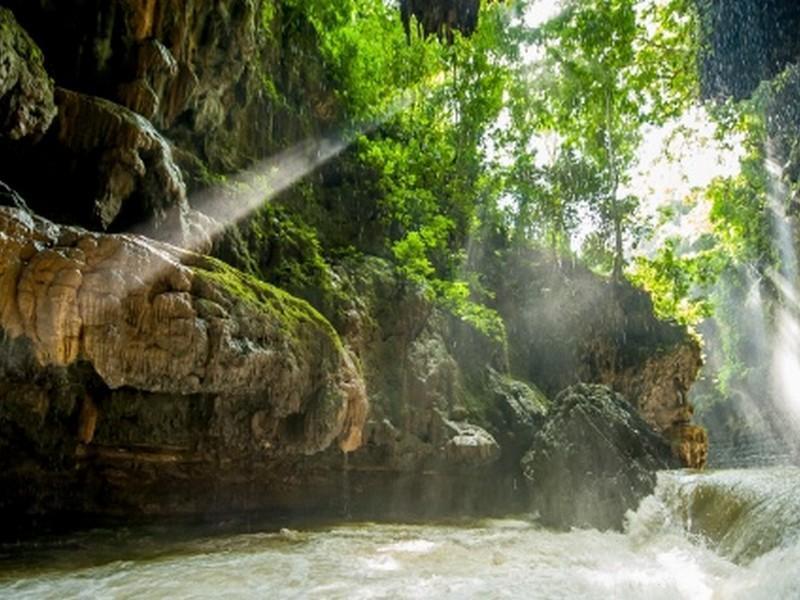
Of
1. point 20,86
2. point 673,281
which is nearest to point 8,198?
point 20,86

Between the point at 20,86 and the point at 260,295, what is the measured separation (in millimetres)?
3824

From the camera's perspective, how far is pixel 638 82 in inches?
683

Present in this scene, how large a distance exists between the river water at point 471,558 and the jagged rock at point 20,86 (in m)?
4.54

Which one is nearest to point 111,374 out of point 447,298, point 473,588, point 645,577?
point 473,588

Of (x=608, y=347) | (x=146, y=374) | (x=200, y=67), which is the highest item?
(x=200, y=67)

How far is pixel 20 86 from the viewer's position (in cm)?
551

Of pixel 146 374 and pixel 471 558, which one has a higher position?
pixel 146 374

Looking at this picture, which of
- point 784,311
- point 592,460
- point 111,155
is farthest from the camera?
point 784,311

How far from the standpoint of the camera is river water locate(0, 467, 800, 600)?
4957 millimetres

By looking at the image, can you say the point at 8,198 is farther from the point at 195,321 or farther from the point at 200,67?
the point at 200,67

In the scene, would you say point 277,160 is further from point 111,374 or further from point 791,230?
point 791,230

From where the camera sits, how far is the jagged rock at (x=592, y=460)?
32.1ft

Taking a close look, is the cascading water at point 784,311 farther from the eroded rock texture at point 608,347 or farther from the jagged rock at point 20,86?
the jagged rock at point 20,86

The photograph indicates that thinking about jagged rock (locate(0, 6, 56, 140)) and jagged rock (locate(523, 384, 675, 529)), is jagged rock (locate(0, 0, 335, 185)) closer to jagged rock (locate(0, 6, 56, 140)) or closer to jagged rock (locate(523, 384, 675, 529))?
jagged rock (locate(0, 6, 56, 140))
